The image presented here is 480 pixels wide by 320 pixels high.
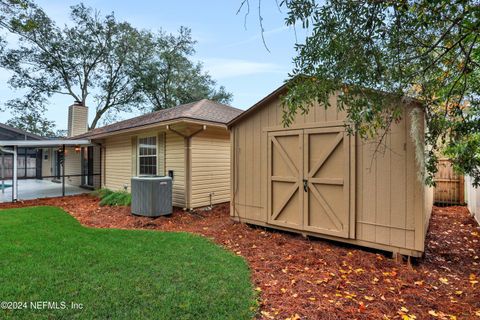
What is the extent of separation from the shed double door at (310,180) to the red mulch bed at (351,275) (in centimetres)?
40

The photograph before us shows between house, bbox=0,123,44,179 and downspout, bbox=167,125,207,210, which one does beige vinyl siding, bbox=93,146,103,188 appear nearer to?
downspout, bbox=167,125,207,210

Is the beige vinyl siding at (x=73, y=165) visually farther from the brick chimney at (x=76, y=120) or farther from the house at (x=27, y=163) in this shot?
the house at (x=27, y=163)

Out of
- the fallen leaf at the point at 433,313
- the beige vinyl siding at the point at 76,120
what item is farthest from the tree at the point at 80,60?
the fallen leaf at the point at 433,313

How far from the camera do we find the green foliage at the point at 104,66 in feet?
62.1

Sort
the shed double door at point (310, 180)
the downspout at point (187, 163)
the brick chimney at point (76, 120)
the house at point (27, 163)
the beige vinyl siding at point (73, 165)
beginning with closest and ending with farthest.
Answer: the shed double door at point (310, 180) → the downspout at point (187, 163) → the beige vinyl siding at point (73, 165) → the brick chimney at point (76, 120) → the house at point (27, 163)

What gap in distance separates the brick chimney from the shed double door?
13185 millimetres

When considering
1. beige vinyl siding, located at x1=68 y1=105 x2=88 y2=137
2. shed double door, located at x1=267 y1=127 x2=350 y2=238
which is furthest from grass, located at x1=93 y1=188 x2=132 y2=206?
beige vinyl siding, located at x1=68 y1=105 x2=88 y2=137

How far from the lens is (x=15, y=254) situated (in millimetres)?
4047

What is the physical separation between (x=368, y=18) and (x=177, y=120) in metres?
5.41

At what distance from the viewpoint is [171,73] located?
21.6 metres

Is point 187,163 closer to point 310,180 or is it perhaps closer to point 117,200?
point 117,200

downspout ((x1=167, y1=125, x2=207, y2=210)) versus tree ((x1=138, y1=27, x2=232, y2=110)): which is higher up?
tree ((x1=138, y1=27, x2=232, y2=110))

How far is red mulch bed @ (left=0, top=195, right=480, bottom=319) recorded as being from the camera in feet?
9.07

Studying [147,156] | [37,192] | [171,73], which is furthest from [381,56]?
[171,73]
